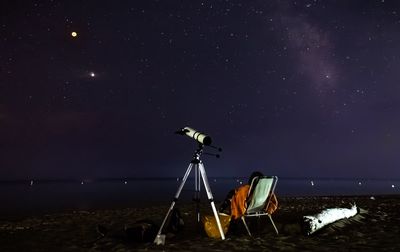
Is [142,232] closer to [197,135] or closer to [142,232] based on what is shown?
[142,232]

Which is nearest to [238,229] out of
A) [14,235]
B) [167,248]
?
[167,248]

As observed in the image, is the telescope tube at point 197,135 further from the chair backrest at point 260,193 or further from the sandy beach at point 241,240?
the sandy beach at point 241,240

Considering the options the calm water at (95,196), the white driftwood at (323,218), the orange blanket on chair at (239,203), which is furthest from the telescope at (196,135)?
the white driftwood at (323,218)

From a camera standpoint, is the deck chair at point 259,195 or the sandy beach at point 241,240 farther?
the deck chair at point 259,195

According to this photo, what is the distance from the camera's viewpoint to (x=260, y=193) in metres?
7.52

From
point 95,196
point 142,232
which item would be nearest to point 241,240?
point 142,232

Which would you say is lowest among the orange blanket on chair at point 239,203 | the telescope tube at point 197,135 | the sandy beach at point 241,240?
the sandy beach at point 241,240

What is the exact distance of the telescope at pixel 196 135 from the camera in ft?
23.2

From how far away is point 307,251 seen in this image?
20.1 ft

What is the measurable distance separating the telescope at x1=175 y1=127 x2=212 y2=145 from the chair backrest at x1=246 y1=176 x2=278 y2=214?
1301 mm

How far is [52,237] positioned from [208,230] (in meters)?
3.84

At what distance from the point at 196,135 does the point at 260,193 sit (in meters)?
1.89

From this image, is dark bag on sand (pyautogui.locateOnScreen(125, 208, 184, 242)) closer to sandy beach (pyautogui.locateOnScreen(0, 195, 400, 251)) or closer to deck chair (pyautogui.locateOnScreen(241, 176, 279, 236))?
sandy beach (pyautogui.locateOnScreen(0, 195, 400, 251))

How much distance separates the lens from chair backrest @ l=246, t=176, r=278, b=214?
7238 millimetres
